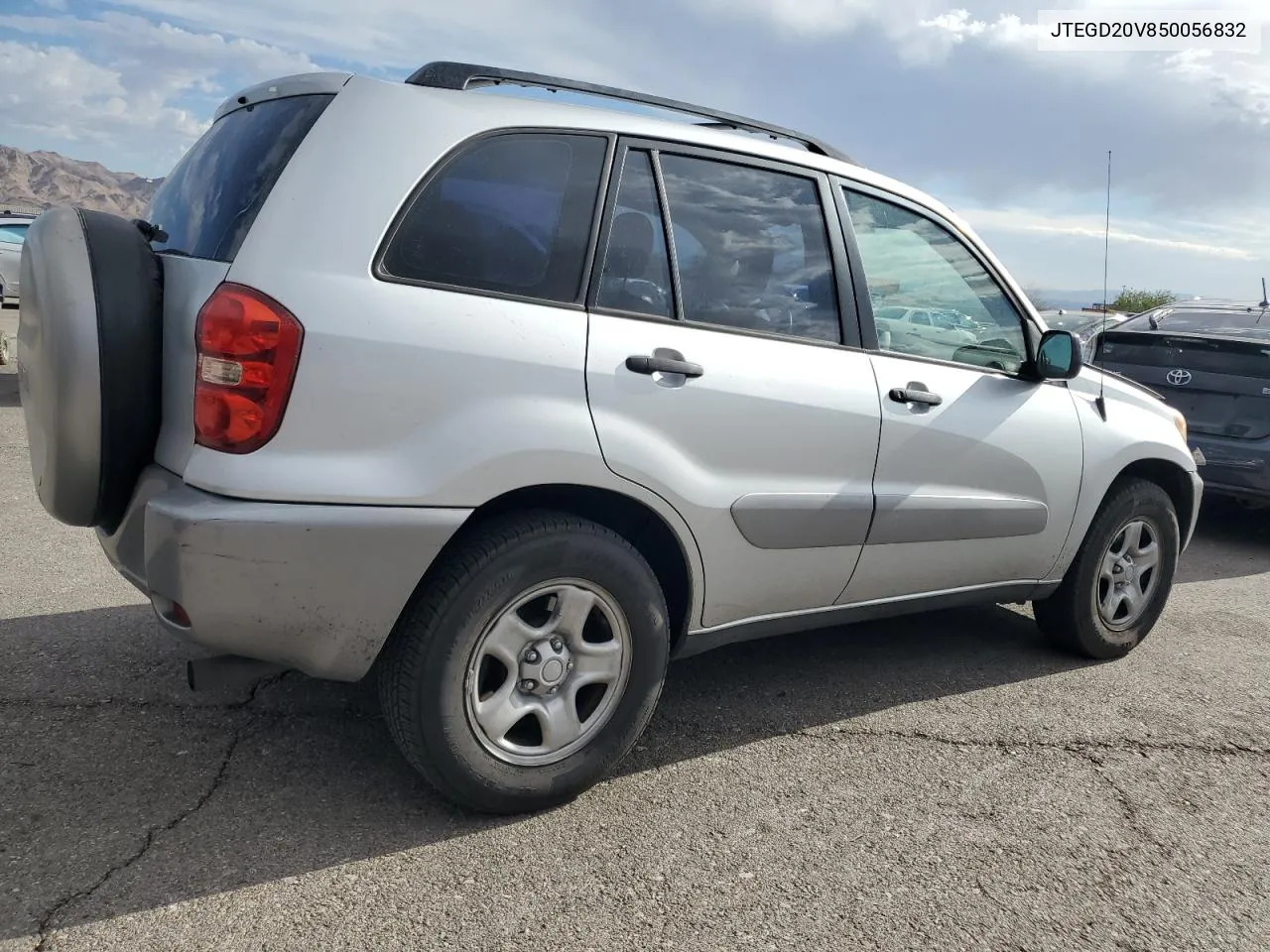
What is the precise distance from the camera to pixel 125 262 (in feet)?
8.47

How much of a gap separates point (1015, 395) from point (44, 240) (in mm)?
3063

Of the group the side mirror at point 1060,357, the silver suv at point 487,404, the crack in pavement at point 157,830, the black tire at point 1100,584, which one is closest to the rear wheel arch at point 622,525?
the silver suv at point 487,404

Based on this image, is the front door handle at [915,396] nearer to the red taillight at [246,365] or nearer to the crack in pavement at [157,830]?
the red taillight at [246,365]

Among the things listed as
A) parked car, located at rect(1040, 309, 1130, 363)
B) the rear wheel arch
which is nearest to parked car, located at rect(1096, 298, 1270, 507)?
parked car, located at rect(1040, 309, 1130, 363)

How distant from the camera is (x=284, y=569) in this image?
7.88 feet

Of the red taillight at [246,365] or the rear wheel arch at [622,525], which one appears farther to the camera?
the rear wheel arch at [622,525]

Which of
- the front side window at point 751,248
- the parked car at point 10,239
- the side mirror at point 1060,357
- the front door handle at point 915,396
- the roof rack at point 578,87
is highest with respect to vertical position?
the parked car at point 10,239

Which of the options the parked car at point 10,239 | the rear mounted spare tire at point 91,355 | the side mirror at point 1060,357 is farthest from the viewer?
the parked car at point 10,239

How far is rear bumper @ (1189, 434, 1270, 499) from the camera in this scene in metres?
6.45

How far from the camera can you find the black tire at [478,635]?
102 inches

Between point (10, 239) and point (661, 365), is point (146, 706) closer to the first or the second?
point (661, 365)

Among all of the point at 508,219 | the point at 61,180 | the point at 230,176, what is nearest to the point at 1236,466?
the point at 508,219

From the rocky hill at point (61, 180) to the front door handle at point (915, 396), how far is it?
156 meters

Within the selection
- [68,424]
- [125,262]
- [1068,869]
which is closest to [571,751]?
[1068,869]
